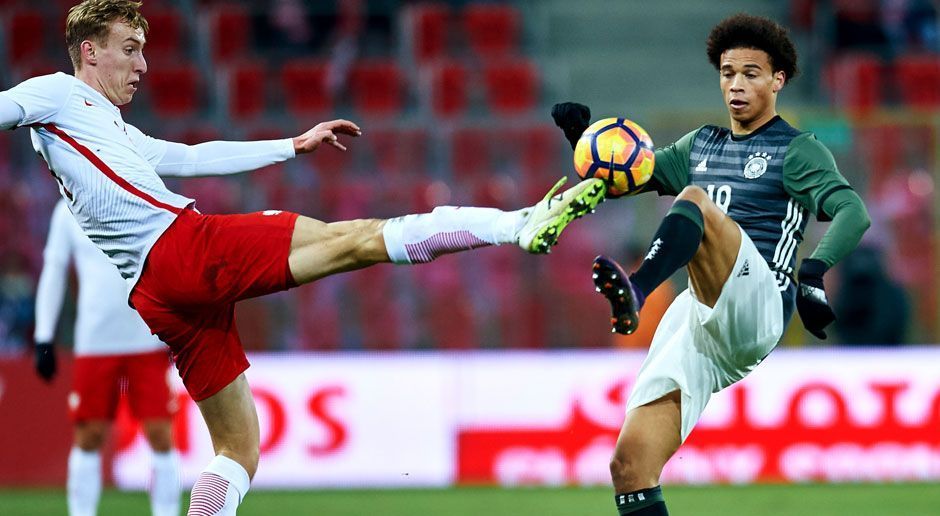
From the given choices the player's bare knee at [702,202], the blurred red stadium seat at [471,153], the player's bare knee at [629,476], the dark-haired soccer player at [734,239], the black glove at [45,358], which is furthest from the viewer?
the blurred red stadium seat at [471,153]

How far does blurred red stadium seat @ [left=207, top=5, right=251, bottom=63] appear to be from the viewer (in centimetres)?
1388

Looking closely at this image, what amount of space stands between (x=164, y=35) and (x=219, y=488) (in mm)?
9760

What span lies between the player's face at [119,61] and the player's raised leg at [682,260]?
1940 millimetres

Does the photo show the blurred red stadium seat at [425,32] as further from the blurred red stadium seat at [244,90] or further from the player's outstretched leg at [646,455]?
the player's outstretched leg at [646,455]

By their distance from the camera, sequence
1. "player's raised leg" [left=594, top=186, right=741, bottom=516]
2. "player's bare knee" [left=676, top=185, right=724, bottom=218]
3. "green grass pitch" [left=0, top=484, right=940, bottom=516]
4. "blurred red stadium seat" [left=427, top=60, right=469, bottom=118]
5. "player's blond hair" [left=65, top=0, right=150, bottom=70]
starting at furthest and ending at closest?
"blurred red stadium seat" [left=427, top=60, right=469, bottom=118] → "green grass pitch" [left=0, top=484, right=940, bottom=516] → "player's blond hair" [left=65, top=0, right=150, bottom=70] → "player's bare knee" [left=676, top=185, right=724, bottom=218] → "player's raised leg" [left=594, top=186, right=741, bottom=516]

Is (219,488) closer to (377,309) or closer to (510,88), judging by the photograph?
(377,309)

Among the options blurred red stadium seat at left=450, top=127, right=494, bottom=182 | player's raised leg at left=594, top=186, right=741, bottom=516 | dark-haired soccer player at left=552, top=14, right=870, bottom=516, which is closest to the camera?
player's raised leg at left=594, top=186, right=741, bottom=516

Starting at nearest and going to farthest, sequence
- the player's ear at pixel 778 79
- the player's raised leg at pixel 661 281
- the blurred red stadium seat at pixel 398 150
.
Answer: the player's raised leg at pixel 661 281 → the player's ear at pixel 778 79 → the blurred red stadium seat at pixel 398 150

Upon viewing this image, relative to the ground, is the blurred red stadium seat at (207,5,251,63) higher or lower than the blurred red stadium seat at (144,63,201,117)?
higher

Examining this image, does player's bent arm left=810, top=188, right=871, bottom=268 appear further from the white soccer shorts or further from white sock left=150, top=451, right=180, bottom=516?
white sock left=150, top=451, right=180, bottom=516

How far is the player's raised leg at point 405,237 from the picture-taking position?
4.57 meters

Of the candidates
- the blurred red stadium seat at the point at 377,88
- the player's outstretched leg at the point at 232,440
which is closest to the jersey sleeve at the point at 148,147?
the player's outstretched leg at the point at 232,440

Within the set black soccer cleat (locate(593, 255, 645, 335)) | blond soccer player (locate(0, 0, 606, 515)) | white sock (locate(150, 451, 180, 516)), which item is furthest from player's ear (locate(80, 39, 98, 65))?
white sock (locate(150, 451, 180, 516))

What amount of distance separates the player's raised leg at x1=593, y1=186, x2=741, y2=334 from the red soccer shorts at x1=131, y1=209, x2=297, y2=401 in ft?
3.84
